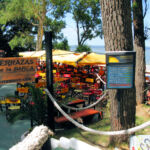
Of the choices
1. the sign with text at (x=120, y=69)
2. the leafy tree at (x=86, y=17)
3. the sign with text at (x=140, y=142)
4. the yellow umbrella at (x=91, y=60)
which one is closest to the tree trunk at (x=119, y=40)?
the sign with text at (x=120, y=69)

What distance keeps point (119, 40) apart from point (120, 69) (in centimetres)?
57

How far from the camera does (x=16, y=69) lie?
414 cm

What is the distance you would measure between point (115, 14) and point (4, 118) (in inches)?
175

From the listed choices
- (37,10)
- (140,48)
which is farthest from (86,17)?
(140,48)

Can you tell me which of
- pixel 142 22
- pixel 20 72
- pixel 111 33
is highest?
pixel 142 22

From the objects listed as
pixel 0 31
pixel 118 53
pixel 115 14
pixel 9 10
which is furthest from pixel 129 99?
pixel 0 31

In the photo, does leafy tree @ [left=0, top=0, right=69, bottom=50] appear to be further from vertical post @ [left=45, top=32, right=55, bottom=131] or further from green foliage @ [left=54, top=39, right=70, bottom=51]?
vertical post @ [left=45, top=32, right=55, bottom=131]

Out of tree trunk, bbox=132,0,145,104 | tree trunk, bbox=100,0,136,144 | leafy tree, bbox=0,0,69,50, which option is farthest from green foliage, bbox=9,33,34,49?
tree trunk, bbox=100,0,136,144

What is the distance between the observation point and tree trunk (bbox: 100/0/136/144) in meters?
3.14

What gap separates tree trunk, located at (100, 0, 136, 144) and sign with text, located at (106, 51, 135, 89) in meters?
0.38

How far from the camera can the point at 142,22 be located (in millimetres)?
6746

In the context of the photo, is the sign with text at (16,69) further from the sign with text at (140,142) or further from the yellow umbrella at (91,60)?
the yellow umbrella at (91,60)

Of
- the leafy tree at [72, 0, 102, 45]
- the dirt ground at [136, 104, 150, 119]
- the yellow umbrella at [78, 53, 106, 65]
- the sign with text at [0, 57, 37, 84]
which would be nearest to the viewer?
the sign with text at [0, 57, 37, 84]

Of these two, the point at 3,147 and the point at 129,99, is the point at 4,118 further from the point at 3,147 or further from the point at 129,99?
the point at 129,99
